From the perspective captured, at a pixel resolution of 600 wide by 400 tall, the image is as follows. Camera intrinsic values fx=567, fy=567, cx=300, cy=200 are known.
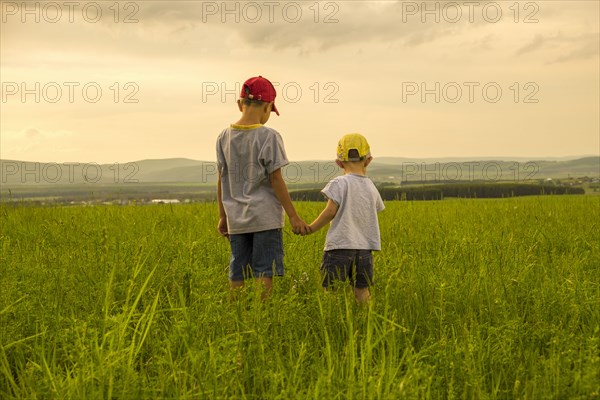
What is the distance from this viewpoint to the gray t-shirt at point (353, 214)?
14.4 ft

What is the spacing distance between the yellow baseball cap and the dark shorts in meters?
0.74

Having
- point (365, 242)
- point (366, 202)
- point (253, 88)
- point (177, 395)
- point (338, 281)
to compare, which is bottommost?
point (177, 395)

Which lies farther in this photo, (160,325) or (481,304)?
(481,304)

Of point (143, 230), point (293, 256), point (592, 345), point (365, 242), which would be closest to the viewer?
point (592, 345)

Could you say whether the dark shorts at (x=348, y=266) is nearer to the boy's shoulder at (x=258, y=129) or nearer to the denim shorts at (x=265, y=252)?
the denim shorts at (x=265, y=252)

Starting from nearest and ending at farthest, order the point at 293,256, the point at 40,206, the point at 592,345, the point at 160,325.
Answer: the point at 592,345
the point at 160,325
the point at 293,256
the point at 40,206

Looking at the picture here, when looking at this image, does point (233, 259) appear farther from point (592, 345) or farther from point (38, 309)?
point (592, 345)

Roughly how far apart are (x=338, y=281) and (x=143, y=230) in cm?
483

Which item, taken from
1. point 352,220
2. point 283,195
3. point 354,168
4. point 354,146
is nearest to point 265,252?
point 283,195

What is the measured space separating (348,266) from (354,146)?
0.94 metres

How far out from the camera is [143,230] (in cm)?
835

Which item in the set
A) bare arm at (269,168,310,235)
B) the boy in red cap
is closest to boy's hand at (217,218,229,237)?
the boy in red cap

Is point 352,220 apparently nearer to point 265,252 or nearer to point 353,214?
point 353,214

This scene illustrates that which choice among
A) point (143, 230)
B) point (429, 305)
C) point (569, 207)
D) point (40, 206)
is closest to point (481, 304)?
point (429, 305)
